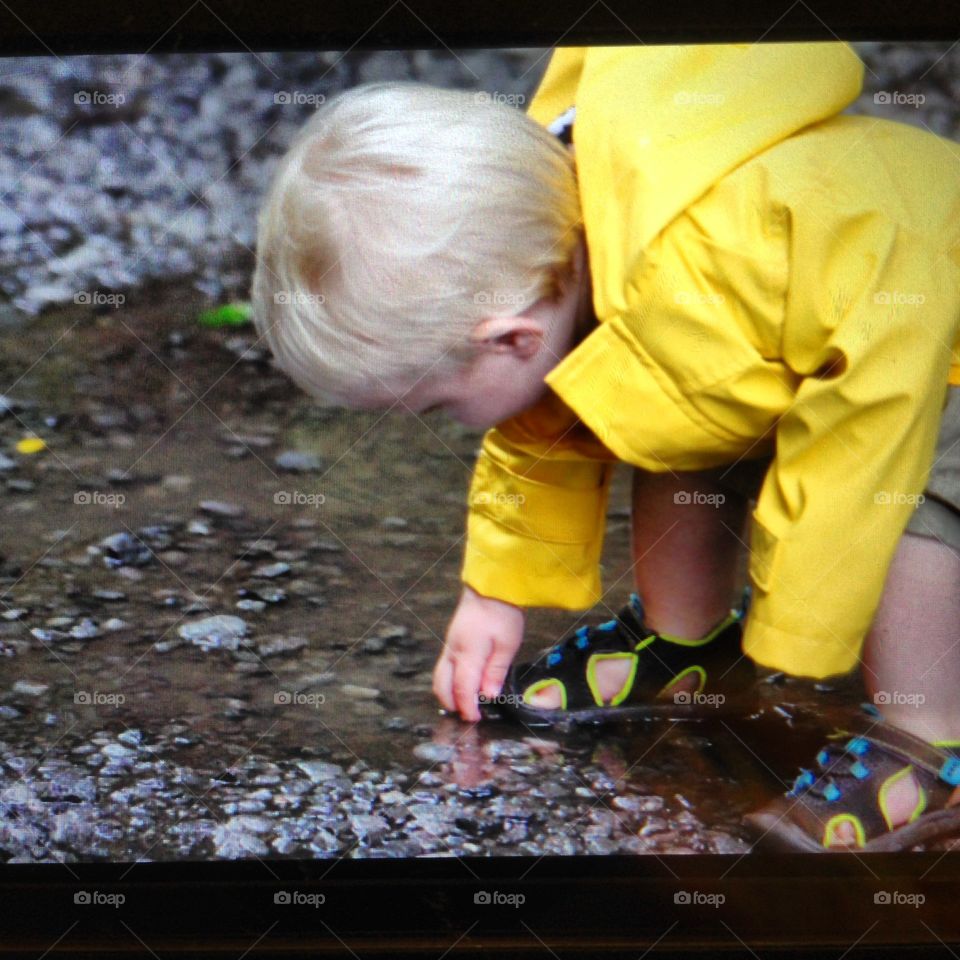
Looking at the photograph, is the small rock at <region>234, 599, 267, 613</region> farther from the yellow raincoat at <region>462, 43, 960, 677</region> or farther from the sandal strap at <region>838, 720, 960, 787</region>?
the sandal strap at <region>838, 720, 960, 787</region>

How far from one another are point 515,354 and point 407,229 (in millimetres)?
153

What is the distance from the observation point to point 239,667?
1.18 metres

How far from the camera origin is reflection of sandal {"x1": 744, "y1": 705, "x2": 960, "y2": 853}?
3.75 ft

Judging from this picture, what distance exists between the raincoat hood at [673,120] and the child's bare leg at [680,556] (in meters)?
0.29

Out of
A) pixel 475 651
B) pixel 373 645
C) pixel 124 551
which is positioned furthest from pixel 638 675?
pixel 124 551

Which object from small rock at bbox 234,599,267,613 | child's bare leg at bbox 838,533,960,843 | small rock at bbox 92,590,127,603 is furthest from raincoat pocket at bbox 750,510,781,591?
small rock at bbox 92,590,127,603

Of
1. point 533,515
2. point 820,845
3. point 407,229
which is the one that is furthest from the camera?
point 533,515

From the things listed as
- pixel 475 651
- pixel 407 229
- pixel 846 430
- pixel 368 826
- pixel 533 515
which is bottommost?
pixel 368 826

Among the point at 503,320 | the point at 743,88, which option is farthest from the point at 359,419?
the point at 743,88

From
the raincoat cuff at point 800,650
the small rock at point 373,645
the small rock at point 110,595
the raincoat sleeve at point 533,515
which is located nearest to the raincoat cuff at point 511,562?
the raincoat sleeve at point 533,515

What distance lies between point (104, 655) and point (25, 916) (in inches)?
9.3

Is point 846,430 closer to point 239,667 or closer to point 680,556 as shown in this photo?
point 680,556

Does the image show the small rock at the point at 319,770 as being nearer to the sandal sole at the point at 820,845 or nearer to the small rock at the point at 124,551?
the small rock at the point at 124,551

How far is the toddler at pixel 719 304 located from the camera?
1021mm
